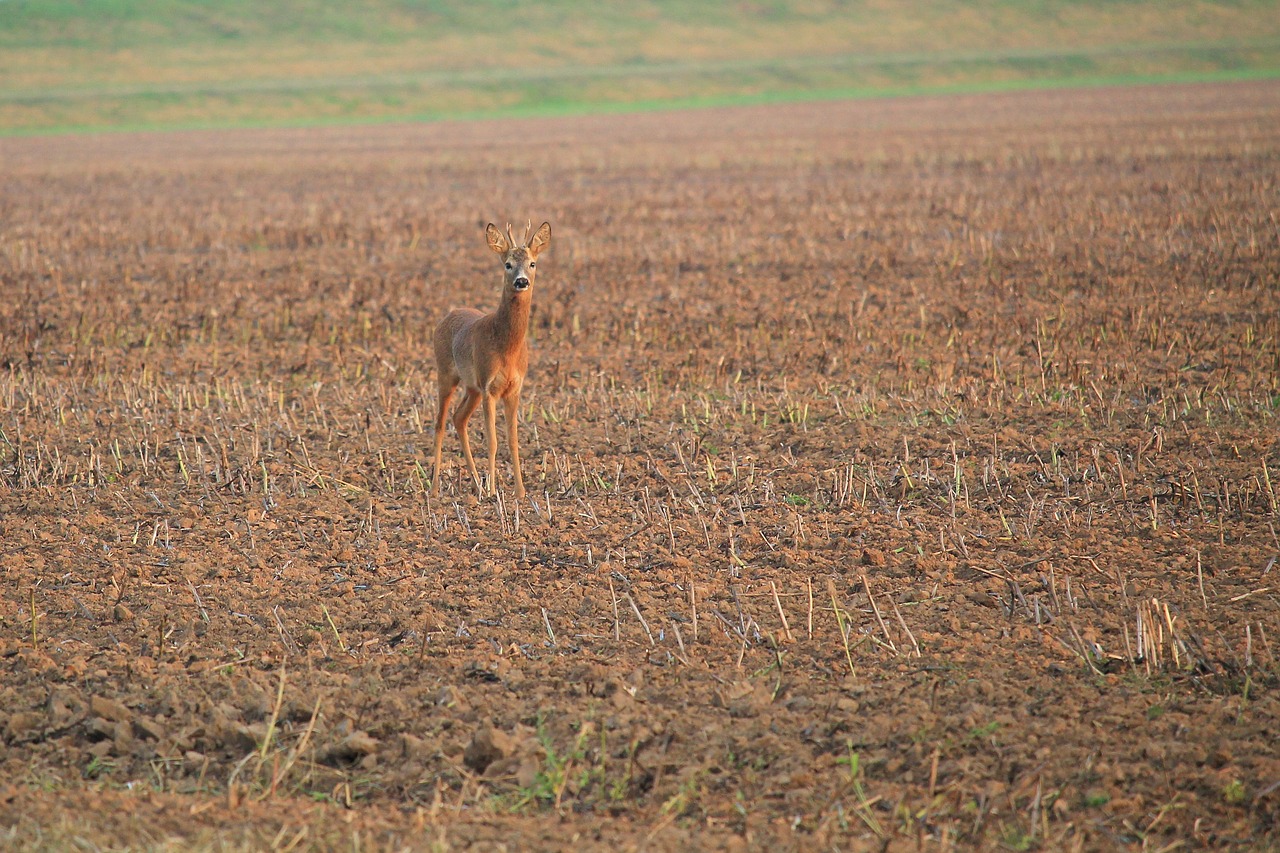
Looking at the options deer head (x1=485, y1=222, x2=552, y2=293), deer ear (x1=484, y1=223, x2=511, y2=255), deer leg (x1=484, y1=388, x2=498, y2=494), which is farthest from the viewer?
deer leg (x1=484, y1=388, x2=498, y2=494)

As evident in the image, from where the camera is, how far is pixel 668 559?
745 cm

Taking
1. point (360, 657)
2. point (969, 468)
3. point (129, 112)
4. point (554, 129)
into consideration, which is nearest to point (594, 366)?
point (969, 468)

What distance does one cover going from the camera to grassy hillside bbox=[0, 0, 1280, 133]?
8575 cm

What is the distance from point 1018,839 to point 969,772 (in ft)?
1.43

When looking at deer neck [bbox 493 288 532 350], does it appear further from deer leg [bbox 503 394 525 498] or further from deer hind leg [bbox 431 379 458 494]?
deer hind leg [bbox 431 379 458 494]

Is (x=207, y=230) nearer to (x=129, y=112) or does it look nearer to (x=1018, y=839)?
(x=1018, y=839)

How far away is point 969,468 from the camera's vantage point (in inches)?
355

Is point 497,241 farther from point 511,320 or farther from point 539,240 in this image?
point 511,320

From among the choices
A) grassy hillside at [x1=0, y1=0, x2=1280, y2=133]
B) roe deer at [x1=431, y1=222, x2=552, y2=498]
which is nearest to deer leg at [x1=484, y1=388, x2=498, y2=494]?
roe deer at [x1=431, y1=222, x2=552, y2=498]

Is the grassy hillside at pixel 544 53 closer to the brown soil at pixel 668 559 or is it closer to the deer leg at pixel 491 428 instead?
the brown soil at pixel 668 559

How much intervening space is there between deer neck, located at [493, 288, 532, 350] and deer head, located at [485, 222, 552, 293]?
0.34ft

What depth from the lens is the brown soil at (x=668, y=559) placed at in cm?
495

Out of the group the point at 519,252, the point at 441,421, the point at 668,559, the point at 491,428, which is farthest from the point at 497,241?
the point at 668,559

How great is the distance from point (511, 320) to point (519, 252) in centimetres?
51
